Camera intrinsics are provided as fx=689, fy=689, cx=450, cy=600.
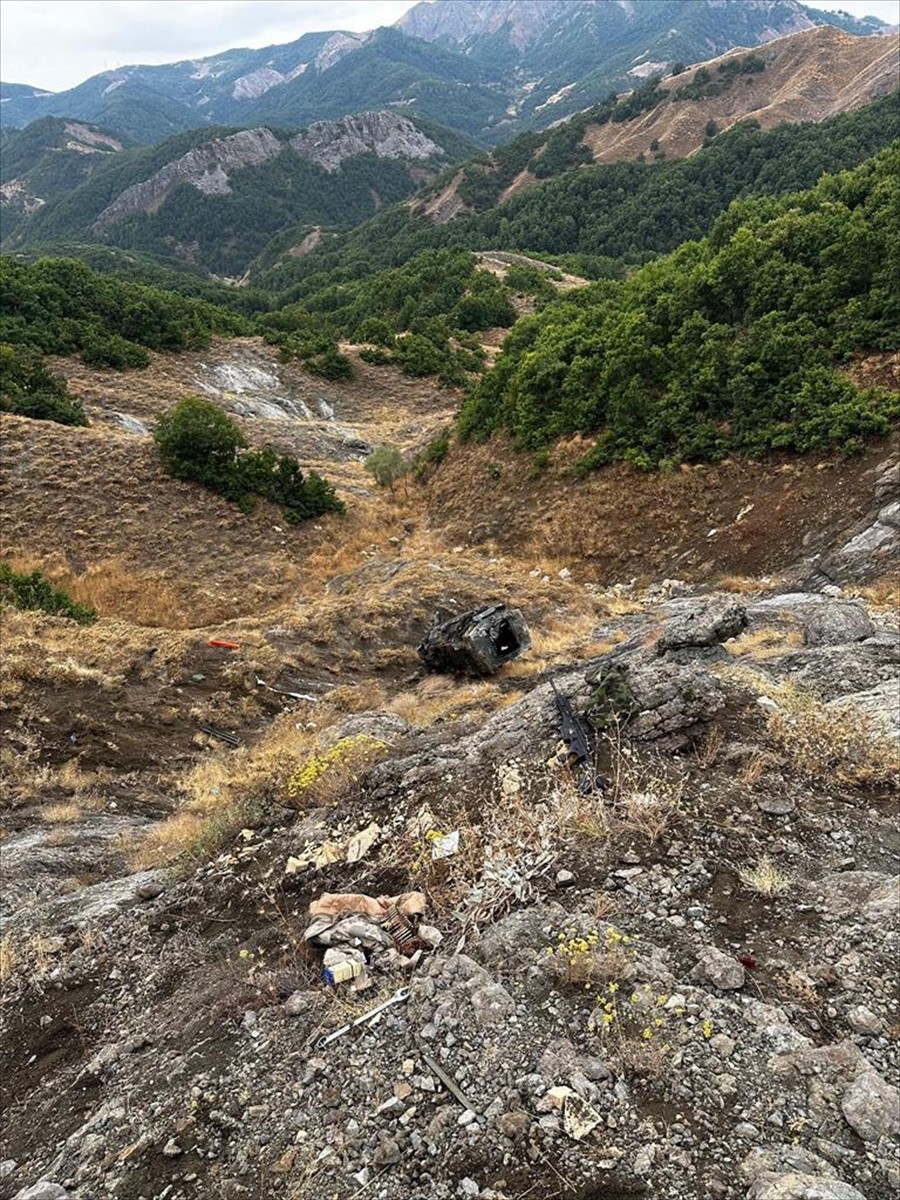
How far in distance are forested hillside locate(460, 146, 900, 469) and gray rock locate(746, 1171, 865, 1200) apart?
1619 cm

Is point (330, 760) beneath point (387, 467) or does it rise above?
above

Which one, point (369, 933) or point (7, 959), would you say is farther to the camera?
point (7, 959)

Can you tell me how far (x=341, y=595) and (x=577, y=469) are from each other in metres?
8.00

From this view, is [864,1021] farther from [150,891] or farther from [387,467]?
[387,467]

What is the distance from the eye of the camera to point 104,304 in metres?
40.6

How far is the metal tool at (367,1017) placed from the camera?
4.23 m

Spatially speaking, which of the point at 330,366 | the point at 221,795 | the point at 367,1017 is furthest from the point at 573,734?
the point at 330,366

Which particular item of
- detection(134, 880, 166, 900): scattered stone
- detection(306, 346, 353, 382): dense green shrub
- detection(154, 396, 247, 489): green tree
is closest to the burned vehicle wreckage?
detection(134, 880, 166, 900): scattered stone

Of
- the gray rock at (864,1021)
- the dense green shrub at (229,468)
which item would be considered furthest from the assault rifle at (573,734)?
the dense green shrub at (229,468)

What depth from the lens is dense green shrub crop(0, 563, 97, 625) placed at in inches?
580

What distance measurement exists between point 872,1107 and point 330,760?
20.0 feet

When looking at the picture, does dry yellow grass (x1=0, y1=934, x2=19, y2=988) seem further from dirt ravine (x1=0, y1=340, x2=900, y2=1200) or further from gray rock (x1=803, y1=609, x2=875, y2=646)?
gray rock (x1=803, y1=609, x2=875, y2=646)

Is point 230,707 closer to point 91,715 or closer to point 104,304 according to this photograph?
point 91,715

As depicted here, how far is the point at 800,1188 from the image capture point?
9.52ft
